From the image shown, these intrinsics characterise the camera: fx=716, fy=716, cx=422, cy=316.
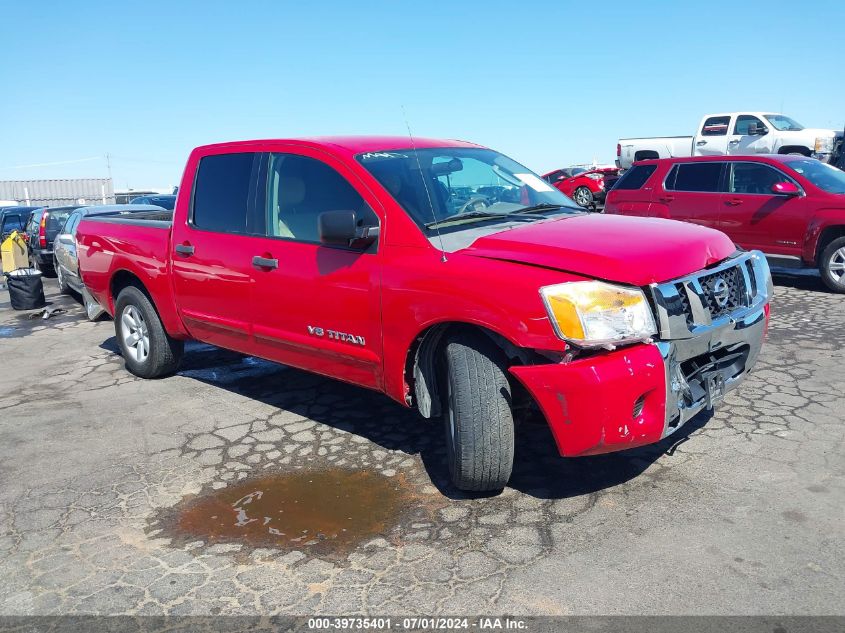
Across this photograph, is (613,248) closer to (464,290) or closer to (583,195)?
(464,290)

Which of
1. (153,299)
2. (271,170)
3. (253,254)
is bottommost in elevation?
(153,299)

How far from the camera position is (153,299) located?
5684 millimetres

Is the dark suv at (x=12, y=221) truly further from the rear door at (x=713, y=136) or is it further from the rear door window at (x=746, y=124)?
the rear door window at (x=746, y=124)

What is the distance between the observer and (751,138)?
18594mm

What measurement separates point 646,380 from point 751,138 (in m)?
17.9

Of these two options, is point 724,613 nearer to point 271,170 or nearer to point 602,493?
point 602,493

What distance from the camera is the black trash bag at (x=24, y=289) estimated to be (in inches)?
417

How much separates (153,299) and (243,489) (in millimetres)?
2354

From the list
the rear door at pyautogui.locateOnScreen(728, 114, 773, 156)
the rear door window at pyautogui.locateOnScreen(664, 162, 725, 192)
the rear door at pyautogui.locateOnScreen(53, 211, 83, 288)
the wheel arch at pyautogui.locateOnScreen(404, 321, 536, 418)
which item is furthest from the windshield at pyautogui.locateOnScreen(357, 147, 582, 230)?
the rear door at pyautogui.locateOnScreen(728, 114, 773, 156)

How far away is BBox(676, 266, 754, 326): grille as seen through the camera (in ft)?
11.0

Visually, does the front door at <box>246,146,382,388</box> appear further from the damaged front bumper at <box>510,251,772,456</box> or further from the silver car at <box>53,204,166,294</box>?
the silver car at <box>53,204,166,294</box>

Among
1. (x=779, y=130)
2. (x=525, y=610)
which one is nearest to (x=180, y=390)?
(x=525, y=610)

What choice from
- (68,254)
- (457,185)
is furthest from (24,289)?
(457,185)

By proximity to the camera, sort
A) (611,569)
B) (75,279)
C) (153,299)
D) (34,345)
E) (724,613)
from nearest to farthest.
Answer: (724,613) < (611,569) < (153,299) < (34,345) < (75,279)
